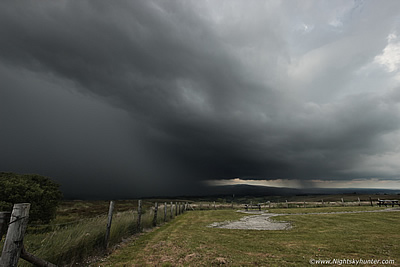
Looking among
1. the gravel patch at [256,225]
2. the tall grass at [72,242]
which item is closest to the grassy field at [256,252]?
the tall grass at [72,242]

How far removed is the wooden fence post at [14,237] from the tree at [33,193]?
37.2ft

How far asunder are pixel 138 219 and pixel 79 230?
5.71m

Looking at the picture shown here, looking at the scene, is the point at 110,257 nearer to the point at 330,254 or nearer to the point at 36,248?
the point at 36,248

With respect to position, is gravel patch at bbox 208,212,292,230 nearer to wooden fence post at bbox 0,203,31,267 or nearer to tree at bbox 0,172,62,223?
tree at bbox 0,172,62,223

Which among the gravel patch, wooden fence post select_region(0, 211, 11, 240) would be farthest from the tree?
the gravel patch

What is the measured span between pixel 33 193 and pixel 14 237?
12.6m

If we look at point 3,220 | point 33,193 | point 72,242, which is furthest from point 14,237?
point 33,193

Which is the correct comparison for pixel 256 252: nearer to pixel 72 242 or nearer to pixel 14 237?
pixel 72 242

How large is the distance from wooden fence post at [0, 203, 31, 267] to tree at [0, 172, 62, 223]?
11325 millimetres

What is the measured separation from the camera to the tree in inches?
500

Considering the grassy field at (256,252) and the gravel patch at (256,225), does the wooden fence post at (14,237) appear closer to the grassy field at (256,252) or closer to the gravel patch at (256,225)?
the grassy field at (256,252)

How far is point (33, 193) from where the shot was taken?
44.9 feet

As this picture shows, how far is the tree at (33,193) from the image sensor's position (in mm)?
12695

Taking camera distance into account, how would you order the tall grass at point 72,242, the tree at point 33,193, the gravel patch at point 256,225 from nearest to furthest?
the tall grass at point 72,242
the tree at point 33,193
the gravel patch at point 256,225
